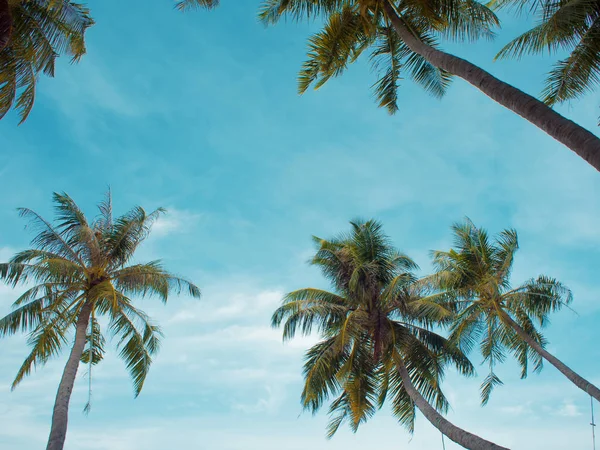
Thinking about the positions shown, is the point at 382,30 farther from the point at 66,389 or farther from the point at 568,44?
the point at 66,389

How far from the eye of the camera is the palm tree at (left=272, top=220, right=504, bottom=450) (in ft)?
62.5

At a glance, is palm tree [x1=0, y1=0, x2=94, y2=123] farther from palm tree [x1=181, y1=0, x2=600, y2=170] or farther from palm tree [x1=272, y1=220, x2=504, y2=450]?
palm tree [x1=272, y1=220, x2=504, y2=450]

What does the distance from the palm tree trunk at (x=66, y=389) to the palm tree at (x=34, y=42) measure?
6.61m

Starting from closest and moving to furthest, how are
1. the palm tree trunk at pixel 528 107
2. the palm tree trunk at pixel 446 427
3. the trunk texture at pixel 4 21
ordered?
the palm tree trunk at pixel 528 107, the trunk texture at pixel 4 21, the palm tree trunk at pixel 446 427

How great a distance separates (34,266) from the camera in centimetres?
1711

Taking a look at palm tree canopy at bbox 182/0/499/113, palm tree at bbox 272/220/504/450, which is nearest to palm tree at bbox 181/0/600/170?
palm tree canopy at bbox 182/0/499/113

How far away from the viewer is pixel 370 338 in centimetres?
1977

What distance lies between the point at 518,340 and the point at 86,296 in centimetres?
1523

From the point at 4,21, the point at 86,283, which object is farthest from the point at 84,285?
the point at 4,21

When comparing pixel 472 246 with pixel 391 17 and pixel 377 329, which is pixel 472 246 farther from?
pixel 391 17

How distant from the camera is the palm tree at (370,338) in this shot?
62.5ft

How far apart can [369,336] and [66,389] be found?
9800 millimetres

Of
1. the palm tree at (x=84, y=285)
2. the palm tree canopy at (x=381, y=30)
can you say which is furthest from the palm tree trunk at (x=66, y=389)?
the palm tree canopy at (x=381, y=30)

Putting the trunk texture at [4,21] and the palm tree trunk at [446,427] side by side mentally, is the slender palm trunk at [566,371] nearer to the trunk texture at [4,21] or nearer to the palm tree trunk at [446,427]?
the palm tree trunk at [446,427]
